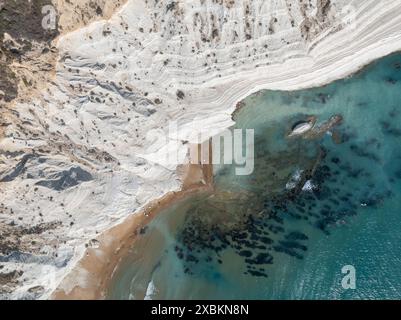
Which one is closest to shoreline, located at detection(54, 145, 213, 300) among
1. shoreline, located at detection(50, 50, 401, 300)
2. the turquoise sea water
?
shoreline, located at detection(50, 50, 401, 300)

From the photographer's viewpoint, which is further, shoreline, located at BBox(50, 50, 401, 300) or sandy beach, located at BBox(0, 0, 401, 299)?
shoreline, located at BBox(50, 50, 401, 300)

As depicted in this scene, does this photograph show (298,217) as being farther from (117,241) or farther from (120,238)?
(117,241)

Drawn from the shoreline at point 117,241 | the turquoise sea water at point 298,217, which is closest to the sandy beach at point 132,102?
the shoreline at point 117,241

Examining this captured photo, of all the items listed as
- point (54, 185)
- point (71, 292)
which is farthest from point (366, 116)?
point (71, 292)

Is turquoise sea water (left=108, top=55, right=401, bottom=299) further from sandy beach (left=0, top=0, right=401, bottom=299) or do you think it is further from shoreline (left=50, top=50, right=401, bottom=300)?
sandy beach (left=0, top=0, right=401, bottom=299)

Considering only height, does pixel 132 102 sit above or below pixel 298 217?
above

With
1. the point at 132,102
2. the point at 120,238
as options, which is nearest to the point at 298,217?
the point at 120,238

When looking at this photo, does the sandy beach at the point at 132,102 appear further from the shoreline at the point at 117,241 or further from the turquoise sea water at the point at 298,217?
the turquoise sea water at the point at 298,217

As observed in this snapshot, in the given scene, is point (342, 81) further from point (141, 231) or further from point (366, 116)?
point (141, 231)
